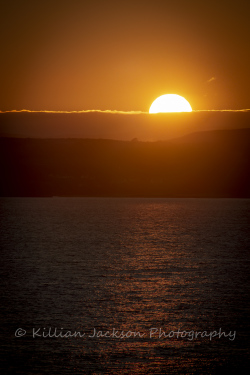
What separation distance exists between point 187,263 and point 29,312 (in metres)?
31.1

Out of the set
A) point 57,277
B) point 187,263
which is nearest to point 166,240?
point 187,263

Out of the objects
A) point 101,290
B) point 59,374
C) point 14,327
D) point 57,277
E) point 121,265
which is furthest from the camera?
point 121,265

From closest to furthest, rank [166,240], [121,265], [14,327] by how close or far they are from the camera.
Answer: [14,327], [121,265], [166,240]

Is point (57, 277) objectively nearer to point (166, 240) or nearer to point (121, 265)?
point (121, 265)

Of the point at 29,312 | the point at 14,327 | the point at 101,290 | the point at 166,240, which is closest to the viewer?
the point at 14,327

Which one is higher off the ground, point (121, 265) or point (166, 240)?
point (166, 240)

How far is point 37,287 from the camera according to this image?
45406 mm

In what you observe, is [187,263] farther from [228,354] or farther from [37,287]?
[228,354]

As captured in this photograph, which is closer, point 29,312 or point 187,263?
point 29,312

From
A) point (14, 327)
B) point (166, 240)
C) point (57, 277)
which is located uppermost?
point (166, 240)

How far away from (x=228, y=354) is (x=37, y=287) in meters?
22.7

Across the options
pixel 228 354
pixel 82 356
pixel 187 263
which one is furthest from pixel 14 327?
pixel 187 263

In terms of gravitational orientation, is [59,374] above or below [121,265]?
below

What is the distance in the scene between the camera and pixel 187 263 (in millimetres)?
63156
